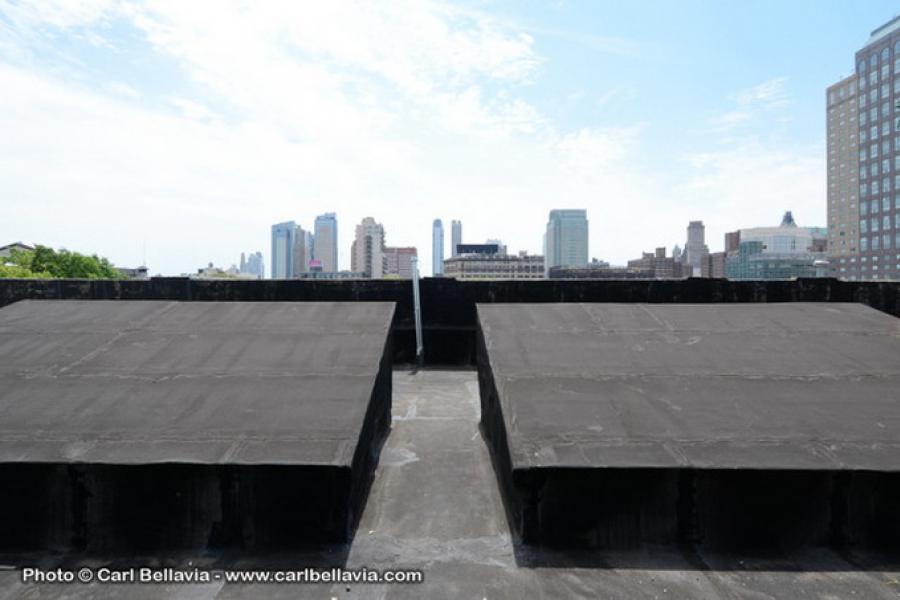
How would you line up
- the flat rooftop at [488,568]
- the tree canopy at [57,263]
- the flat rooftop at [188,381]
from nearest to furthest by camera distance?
the flat rooftop at [488,568], the flat rooftop at [188,381], the tree canopy at [57,263]

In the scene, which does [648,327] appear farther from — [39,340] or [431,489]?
[39,340]

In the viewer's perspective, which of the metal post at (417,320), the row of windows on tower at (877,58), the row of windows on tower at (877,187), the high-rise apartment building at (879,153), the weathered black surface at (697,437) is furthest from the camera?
the row of windows on tower at (877,58)

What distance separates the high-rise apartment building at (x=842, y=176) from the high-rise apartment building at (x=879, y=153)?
7.52 m

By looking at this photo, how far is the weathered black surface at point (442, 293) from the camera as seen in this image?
41.9ft

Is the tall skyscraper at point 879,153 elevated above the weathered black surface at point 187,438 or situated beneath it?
elevated above

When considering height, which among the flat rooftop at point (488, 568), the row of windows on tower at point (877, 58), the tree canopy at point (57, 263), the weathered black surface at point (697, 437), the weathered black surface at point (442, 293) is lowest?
the flat rooftop at point (488, 568)

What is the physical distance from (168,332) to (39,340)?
1.90 metres

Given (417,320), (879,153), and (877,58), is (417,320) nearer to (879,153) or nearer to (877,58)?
(879,153)

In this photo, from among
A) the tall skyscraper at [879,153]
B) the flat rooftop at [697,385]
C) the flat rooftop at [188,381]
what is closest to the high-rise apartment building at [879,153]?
the tall skyscraper at [879,153]

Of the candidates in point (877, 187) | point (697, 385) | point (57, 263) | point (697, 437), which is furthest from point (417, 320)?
point (877, 187)

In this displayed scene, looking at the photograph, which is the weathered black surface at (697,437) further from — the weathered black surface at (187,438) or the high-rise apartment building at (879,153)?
the high-rise apartment building at (879,153)

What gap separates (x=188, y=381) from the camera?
673 centimetres

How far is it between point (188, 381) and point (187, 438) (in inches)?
62.8

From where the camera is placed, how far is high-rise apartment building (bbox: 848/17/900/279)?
10669 cm
